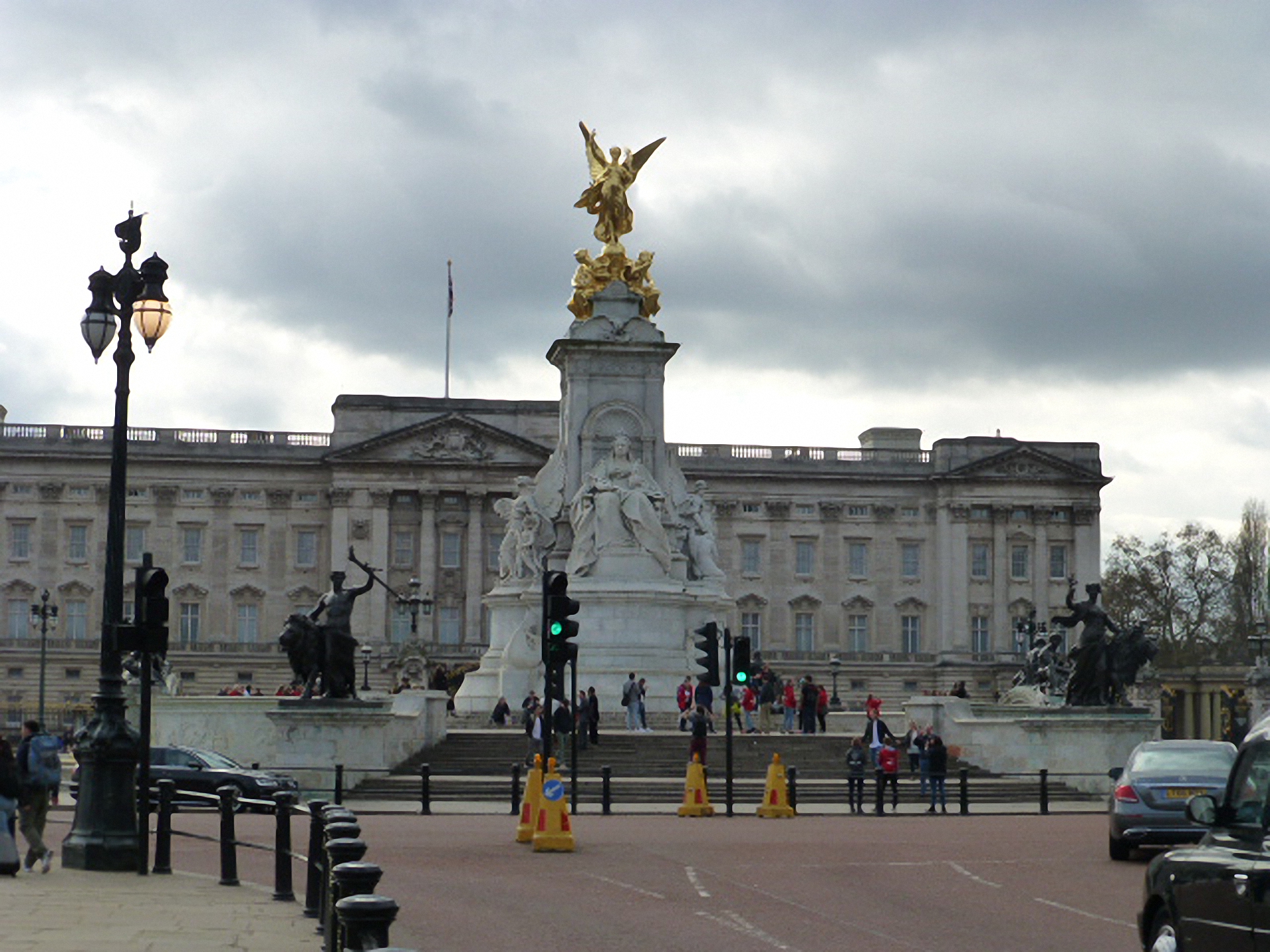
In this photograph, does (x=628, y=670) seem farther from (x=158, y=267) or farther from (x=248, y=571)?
(x=248, y=571)

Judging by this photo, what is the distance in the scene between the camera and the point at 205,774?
115 ft

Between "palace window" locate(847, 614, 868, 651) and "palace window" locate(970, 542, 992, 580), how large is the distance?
6682mm

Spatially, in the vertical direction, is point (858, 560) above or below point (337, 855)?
above

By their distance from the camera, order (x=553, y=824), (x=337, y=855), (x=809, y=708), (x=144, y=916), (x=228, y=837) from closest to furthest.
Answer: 1. (x=337, y=855)
2. (x=144, y=916)
3. (x=228, y=837)
4. (x=553, y=824)
5. (x=809, y=708)

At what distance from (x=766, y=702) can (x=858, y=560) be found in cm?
6660

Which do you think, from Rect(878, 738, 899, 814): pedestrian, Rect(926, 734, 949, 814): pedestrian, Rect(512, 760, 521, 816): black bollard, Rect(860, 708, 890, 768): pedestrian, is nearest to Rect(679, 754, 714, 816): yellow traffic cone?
Rect(512, 760, 521, 816): black bollard

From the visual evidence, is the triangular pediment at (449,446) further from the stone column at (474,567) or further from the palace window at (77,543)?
the palace window at (77,543)

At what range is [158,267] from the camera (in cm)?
2223

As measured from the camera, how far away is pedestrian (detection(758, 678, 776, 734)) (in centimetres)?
5325

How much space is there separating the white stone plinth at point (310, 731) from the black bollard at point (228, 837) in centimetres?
1668

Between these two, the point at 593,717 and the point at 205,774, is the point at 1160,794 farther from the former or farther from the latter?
the point at 593,717

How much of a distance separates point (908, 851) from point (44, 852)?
1036 centimetres

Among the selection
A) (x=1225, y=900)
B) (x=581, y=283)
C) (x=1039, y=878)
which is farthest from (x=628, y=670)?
(x=1225, y=900)

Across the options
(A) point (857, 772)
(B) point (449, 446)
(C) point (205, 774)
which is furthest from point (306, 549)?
(A) point (857, 772)
